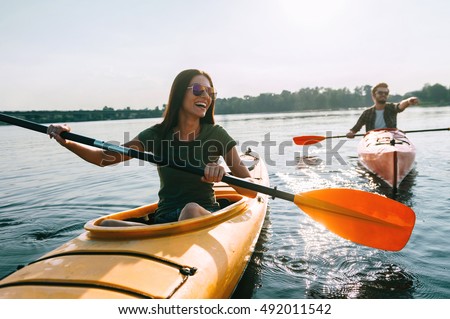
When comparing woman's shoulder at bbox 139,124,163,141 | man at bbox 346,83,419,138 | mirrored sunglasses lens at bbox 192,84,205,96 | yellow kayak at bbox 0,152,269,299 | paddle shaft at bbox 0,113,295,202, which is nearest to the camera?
yellow kayak at bbox 0,152,269,299

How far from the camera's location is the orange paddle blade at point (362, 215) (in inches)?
137

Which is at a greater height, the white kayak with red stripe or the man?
the man

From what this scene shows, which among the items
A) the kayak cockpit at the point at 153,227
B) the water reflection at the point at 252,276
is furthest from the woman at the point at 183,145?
the water reflection at the point at 252,276

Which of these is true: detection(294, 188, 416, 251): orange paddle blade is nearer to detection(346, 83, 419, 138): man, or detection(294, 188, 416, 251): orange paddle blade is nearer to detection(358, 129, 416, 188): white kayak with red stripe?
detection(358, 129, 416, 188): white kayak with red stripe

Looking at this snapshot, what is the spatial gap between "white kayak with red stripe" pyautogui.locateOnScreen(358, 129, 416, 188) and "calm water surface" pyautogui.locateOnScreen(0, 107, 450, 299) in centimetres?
30

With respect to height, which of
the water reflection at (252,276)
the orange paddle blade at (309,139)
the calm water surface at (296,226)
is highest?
the orange paddle blade at (309,139)

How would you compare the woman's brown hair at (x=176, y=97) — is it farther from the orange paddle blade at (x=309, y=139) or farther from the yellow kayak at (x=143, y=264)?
the orange paddle blade at (x=309, y=139)

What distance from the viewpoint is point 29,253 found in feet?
15.1

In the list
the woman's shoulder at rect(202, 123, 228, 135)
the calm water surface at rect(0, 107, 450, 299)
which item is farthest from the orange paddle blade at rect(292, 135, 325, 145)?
the woman's shoulder at rect(202, 123, 228, 135)

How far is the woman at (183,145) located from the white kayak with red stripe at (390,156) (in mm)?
4470

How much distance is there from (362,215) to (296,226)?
1.66m

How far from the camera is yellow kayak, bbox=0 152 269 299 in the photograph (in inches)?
81.0
